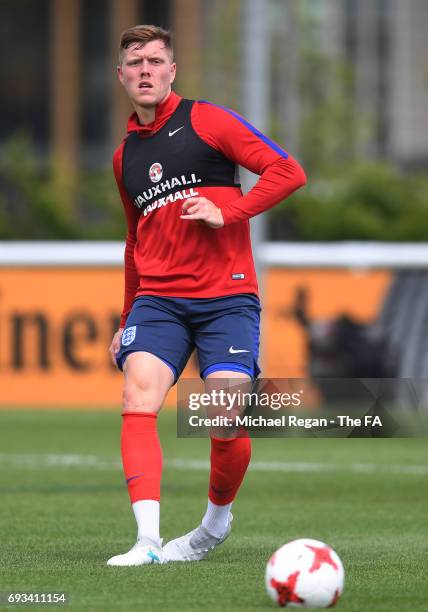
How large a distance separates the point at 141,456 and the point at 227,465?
1.45 ft

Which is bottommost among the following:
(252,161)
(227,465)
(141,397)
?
(227,465)

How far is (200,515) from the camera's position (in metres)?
9.17

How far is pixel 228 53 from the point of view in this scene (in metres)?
39.2

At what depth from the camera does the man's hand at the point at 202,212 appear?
21.8ft

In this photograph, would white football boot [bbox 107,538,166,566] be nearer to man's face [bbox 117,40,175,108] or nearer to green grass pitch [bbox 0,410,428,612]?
green grass pitch [bbox 0,410,428,612]

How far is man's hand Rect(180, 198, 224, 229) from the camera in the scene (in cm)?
663

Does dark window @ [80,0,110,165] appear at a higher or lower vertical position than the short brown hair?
lower

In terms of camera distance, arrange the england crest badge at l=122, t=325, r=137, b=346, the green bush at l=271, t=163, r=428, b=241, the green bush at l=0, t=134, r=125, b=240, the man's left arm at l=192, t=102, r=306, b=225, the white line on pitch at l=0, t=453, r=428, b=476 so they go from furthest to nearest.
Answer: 1. the green bush at l=0, t=134, r=125, b=240
2. the green bush at l=271, t=163, r=428, b=241
3. the white line on pitch at l=0, t=453, r=428, b=476
4. the england crest badge at l=122, t=325, r=137, b=346
5. the man's left arm at l=192, t=102, r=306, b=225

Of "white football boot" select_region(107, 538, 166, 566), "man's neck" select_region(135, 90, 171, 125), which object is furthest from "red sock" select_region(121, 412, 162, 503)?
"man's neck" select_region(135, 90, 171, 125)

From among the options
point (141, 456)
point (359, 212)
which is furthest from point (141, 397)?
point (359, 212)

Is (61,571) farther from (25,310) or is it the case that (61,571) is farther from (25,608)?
(25,310)

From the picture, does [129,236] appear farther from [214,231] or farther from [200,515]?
[200,515]

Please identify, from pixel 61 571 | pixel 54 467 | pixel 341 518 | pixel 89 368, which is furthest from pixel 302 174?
pixel 89 368

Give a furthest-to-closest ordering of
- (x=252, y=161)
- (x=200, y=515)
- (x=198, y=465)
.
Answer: (x=198, y=465) → (x=200, y=515) → (x=252, y=161)
